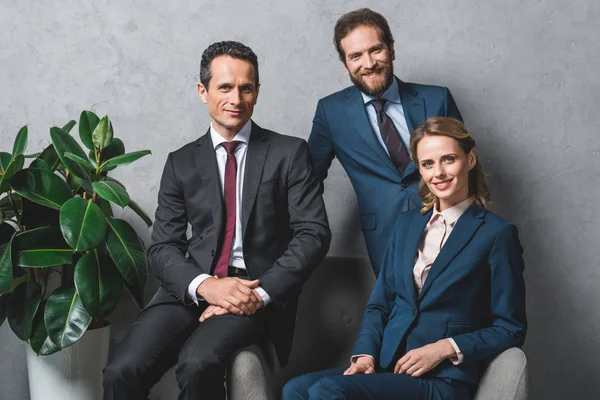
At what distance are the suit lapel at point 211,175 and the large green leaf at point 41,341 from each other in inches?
27.4

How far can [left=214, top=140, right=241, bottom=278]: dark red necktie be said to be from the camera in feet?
7.93

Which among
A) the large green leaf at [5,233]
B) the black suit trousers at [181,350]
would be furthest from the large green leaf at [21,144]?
the black suit trousers at [181,350]

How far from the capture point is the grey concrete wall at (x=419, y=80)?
2877 millimetres

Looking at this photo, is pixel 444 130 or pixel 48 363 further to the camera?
pixel 48 363

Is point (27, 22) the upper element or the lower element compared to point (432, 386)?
upper

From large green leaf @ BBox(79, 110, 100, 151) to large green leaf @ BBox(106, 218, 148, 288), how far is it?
29cm

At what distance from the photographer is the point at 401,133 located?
8.70ft

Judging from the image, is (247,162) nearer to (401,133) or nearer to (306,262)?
(306,262)

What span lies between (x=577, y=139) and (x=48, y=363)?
2.16 metres

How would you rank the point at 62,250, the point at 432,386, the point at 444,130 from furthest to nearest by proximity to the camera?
the point at 62,250 → the point at 444,130 → the point at 432,386

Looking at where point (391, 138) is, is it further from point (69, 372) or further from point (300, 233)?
point (69, 372)

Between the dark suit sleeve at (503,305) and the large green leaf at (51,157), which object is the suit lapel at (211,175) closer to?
the large green leaf at (51,157)

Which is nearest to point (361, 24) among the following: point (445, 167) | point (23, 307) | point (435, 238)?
point (445, 167)

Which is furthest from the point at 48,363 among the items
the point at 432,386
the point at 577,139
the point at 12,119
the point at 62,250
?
the point at 577,139
